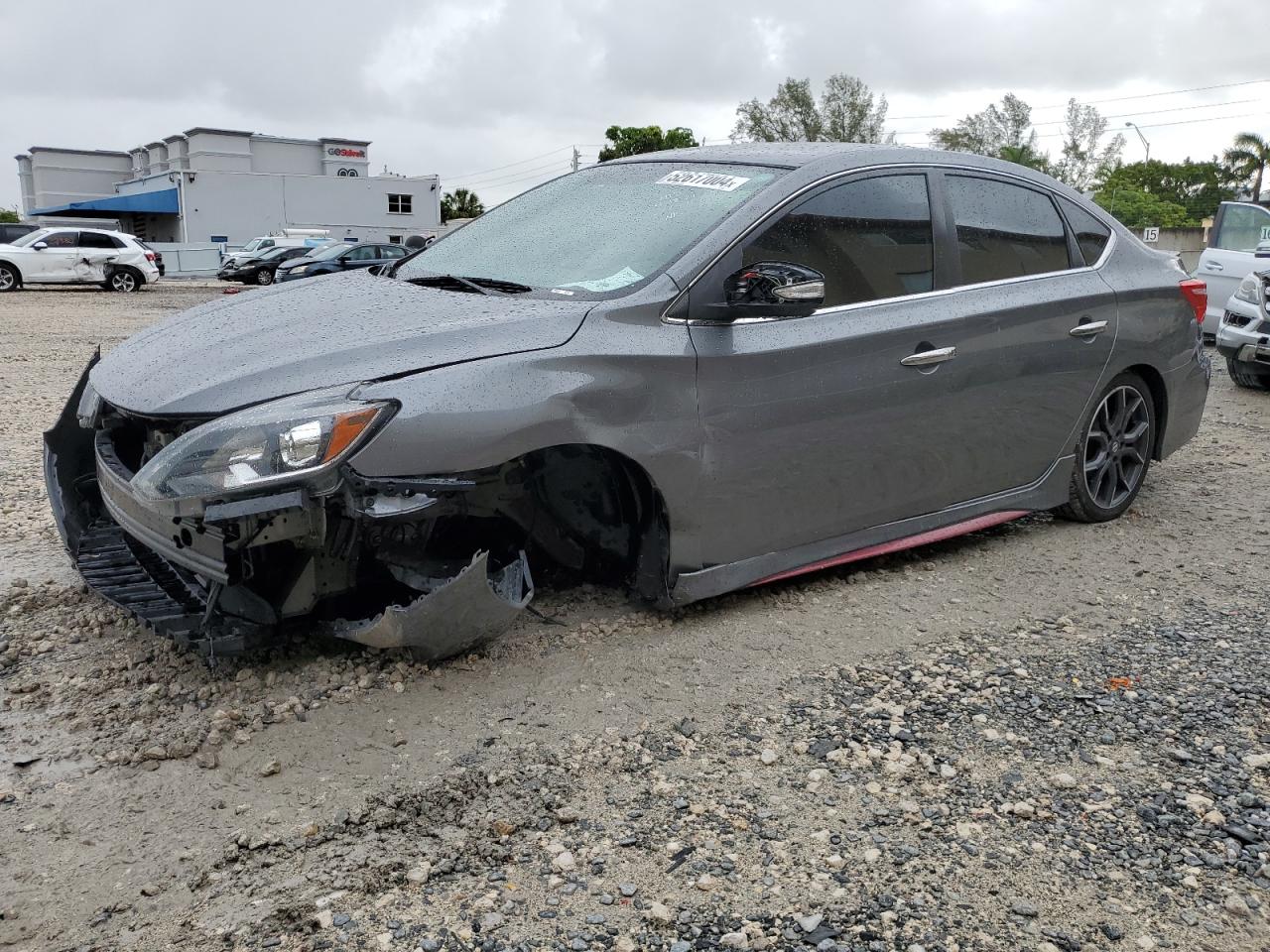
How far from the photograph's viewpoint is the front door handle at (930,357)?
13.8 feet

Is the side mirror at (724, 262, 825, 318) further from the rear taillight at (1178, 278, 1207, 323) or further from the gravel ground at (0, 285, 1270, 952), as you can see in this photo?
the rear taillight at (1178, 278, 1207, 323)

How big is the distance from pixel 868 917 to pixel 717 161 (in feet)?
9.60

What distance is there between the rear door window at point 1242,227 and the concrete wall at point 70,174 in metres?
73.5

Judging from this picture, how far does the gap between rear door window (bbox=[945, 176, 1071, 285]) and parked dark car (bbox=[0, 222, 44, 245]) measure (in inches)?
1059

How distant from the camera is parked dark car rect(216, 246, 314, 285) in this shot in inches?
1276

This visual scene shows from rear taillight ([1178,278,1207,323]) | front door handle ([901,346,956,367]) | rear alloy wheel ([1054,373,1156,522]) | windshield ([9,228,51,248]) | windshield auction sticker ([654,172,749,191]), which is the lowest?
rear alloy wheel ([1054,373,1156,522])

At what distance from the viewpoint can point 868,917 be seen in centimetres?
242

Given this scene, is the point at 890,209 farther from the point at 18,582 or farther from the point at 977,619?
the point at 18,582

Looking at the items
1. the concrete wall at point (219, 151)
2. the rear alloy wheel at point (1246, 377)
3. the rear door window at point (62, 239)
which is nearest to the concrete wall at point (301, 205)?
the concrete wall at point (219, 151)

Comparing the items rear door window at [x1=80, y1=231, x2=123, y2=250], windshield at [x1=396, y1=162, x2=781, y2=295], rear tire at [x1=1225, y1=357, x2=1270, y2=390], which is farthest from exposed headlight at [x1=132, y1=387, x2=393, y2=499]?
rear door window at [x1=80, y1=231, x2=123, y2=250]

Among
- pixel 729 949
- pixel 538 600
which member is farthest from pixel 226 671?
pixel 729 949

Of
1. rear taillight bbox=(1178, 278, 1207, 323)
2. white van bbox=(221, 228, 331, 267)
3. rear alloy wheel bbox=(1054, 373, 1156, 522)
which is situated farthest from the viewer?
white van bbox=(221, 228, 331, 267)

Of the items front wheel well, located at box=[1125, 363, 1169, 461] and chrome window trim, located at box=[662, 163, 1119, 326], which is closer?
chrome window trim, located at box=[662, 163, 1119, 326]

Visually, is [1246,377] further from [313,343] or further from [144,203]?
[144,203]
